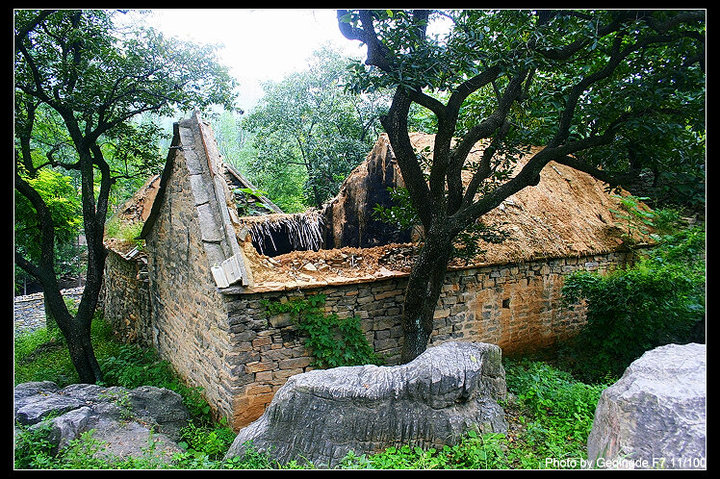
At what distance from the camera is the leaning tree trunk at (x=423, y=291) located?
5883 millimetres

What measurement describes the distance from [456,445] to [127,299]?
903 centimetres

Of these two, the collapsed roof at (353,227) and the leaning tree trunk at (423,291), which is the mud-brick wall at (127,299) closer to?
the collapsed roof at (353,227)

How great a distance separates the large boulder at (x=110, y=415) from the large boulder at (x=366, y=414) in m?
1.29

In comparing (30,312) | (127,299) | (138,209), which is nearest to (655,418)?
(127,299)

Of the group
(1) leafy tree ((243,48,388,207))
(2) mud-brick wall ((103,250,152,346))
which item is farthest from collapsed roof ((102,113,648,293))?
(1) leafy tree ((243,48,388,207))

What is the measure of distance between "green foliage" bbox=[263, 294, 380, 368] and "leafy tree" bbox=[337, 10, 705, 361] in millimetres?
740

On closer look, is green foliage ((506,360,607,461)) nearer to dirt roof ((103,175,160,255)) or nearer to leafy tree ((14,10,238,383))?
leafy tree ((14,10,238,383))

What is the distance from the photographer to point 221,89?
332 inches

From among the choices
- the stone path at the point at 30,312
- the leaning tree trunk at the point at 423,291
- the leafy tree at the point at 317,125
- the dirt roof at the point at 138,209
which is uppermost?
the leafy tree at the point at 317,125

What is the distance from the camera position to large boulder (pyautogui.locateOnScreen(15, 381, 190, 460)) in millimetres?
4730

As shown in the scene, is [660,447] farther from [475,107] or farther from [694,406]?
[475,107]

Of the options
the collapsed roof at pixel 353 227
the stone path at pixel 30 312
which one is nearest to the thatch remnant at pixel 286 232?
the collapsed roof at pixel 353 227

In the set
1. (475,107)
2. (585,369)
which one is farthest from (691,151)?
(585,369)

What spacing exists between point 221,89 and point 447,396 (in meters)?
7.04
